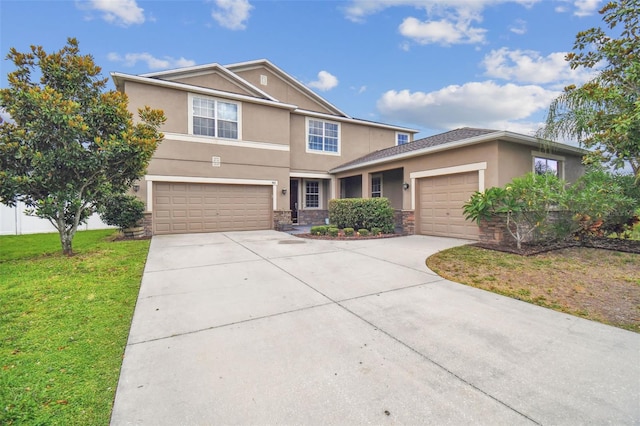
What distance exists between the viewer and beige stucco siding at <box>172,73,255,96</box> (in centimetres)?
1355

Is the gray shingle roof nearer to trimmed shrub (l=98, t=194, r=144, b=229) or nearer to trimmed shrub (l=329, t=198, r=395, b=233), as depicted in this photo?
trimmed shrub (l=329, t=198, r=395, b=233)

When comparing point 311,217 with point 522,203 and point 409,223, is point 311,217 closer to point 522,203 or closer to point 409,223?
point 409,223

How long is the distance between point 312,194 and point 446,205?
322 inches

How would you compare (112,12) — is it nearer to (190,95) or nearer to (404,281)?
(190,95)

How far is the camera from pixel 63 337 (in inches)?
123

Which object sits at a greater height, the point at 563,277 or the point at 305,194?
the point at 305,194

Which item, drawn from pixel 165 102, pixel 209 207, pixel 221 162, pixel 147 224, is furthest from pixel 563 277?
pixel 165 102

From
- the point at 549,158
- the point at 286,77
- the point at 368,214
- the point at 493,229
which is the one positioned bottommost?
the point at 493,229

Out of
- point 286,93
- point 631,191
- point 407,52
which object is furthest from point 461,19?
point 286,93

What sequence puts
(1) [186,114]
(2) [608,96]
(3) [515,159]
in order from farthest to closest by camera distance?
(1) [186,114] → (3) [515,159] → (2) [608,96]

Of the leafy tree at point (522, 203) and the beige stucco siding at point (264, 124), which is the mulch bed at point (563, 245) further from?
the beige stucco siding at point (264, 124)

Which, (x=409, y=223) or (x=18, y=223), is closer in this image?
(x=409, y=223)

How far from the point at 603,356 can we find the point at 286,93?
1660 cm

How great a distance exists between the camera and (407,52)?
48.1ft
